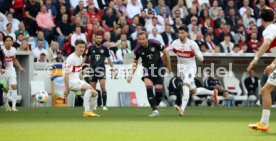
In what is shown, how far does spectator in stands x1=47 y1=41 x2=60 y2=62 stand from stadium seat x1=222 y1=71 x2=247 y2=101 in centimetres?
682

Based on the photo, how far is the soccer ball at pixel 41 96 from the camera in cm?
3012

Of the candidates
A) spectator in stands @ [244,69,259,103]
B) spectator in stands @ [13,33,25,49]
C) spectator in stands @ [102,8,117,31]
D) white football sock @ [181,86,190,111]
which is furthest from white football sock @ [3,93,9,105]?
spectator in stands @ [244,69,259,103]

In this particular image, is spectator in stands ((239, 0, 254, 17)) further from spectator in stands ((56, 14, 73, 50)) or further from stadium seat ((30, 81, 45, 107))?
stadium seat ((30, 81, 45, 107))

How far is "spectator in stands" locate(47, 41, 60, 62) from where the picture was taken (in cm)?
3155

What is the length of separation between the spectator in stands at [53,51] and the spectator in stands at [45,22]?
1.04 meters

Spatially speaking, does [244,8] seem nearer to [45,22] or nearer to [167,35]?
[167,35]

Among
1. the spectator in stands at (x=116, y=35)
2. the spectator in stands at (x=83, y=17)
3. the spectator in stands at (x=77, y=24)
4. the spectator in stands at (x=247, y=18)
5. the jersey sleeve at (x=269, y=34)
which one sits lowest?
the jersey sleeve at (x=269, y=34)

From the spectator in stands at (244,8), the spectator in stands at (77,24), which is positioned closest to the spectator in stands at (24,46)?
the spectator in stands at (77,24)

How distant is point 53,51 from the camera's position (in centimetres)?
3184

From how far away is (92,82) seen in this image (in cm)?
2920

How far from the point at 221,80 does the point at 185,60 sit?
10047mm

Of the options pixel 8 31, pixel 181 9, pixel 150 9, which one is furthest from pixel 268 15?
pixel 181 9

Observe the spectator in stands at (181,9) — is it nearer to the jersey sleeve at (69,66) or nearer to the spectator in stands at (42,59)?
the spectator in stands at (42,59)

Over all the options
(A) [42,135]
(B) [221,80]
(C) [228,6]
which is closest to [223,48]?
(B) [221,80]
